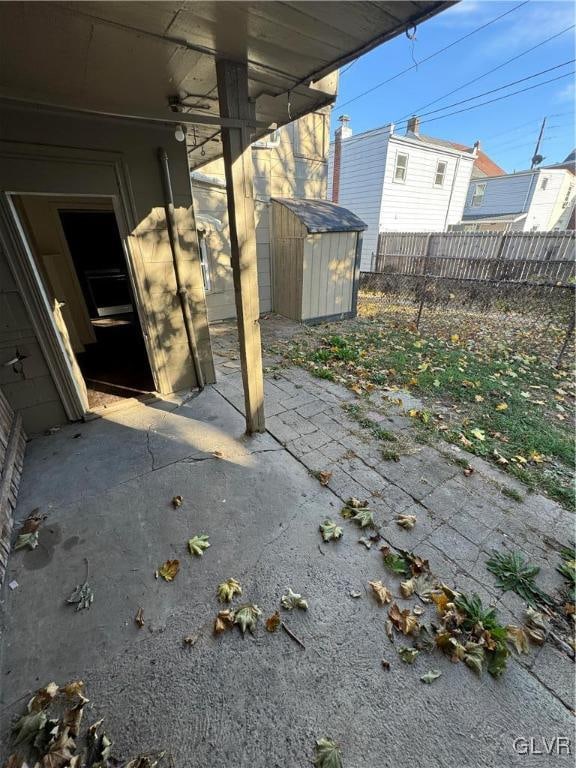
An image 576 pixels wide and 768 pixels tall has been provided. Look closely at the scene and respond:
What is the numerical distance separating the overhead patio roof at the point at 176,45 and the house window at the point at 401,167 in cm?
1157

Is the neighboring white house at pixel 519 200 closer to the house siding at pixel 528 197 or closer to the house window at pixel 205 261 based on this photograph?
the house siding at pixel 528 197

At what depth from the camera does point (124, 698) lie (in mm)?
1432

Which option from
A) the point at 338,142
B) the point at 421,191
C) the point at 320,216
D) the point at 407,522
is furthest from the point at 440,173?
the point at 407,522

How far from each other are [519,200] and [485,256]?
10478 millimetres

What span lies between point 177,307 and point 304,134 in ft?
20.3

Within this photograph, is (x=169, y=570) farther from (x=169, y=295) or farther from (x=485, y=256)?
(x=485, y=256)

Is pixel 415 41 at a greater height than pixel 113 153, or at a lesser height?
greater

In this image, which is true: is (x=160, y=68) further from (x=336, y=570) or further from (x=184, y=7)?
(x=336, y=570)

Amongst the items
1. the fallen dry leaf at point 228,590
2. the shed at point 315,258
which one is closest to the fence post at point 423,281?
the shed at point 315,258

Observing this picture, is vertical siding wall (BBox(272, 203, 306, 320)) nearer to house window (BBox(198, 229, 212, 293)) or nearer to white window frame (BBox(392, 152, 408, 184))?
house window (BBox(198, 229, 212, 293))

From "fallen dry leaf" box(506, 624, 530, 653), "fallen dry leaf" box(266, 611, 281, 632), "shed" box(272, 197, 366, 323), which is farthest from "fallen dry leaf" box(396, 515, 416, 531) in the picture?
"shed" box(272, 197, 366, 323)

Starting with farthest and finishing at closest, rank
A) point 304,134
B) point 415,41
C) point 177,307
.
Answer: point 304,134, point 177,307, point 415,41

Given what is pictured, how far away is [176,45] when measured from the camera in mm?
1838

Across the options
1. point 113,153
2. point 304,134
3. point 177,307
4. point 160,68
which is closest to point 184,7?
point 160,68
